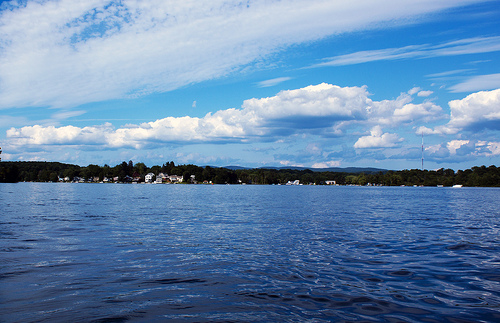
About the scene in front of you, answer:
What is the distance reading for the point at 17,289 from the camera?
1076 cm

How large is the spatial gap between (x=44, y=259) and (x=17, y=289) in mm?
4463

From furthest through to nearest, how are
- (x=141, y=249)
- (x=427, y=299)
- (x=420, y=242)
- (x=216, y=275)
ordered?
(x=420, y=242) < (x=141, y=249) < (x=216, y=275) < (x=427, y=299)

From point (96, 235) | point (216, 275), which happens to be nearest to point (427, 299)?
point (216, 275)

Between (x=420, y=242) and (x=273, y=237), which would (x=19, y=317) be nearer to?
(x=273, y=237)

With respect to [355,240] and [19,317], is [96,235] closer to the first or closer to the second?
[19,317]

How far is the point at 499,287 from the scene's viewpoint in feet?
38.0

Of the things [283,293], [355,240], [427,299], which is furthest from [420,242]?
[283,293]

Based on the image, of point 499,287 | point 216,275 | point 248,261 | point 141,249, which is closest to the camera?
point 499,287

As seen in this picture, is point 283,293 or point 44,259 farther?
point 44,259

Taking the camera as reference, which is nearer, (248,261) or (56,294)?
(56,294)

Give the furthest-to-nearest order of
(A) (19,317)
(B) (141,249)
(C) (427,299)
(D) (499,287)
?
(B) (141,249), (D) (499,287), (C) (427,299), (A) (19,317)

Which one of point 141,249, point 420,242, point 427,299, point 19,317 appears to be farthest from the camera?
point 420,242

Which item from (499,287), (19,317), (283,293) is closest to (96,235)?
(19,317)

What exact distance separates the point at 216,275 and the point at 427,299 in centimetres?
665
